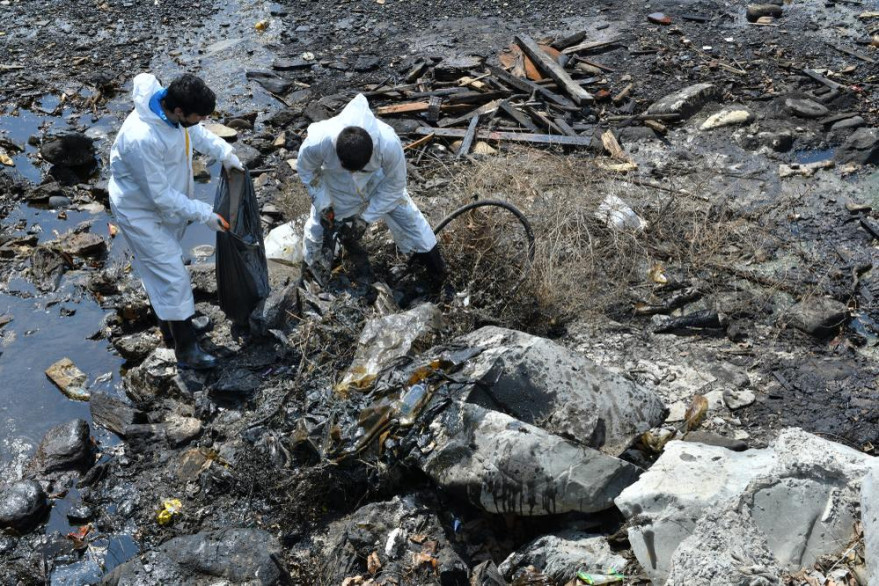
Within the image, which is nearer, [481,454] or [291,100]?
[481,454]

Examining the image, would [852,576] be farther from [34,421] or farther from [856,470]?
[34,421]

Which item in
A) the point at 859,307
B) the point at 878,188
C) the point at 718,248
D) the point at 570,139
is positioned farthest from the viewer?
the point at 570,139

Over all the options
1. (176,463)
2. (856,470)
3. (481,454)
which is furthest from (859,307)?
(176,463)

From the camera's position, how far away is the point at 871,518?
3188 millimetres

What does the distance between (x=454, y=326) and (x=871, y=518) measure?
2820 mm

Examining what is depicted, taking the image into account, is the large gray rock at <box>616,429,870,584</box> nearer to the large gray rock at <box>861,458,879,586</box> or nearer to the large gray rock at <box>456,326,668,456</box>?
the large gray rock at <box>861,458,879,586</box>

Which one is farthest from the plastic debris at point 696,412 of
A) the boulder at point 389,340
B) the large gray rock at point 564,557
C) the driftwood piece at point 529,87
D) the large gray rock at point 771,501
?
the driftwood piece at point 529,87

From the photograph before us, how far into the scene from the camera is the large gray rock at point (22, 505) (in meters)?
4.64

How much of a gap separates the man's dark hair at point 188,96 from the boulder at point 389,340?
1735 millimetres

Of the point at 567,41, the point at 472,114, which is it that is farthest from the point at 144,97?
the point at 567,41

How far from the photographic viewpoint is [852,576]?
3262 millimetres

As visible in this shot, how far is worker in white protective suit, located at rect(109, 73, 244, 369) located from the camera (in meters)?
4.88

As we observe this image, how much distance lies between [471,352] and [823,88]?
6605 millimetres

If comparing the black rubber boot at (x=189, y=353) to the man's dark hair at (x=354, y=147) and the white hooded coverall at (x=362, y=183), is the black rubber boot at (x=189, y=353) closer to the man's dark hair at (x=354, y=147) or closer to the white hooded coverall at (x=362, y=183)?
the white hooded coverall at (x=362, y=183)
